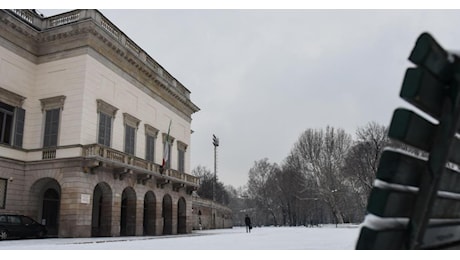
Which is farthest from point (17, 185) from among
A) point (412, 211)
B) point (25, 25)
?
point (412, 211)

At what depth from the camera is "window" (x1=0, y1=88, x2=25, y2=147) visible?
24.4 metres

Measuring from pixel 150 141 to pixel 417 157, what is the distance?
3262cm

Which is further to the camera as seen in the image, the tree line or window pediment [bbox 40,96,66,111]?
the tree line

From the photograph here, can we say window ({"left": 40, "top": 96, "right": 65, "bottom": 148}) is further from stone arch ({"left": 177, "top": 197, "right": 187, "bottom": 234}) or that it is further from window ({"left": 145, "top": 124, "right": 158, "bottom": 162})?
stone arch ({"left": 177, "top": 197, "right": 187, "bottom": 234})

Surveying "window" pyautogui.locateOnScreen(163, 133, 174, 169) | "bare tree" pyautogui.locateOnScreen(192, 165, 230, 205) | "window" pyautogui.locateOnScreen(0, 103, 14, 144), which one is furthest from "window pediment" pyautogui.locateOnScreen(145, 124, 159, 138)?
"bare tree" pyautogui.locateOnScreen(192, 165, 230, 205)

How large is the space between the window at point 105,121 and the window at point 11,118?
4484 millimetres


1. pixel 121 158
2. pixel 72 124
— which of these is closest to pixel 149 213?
pixel 121 158

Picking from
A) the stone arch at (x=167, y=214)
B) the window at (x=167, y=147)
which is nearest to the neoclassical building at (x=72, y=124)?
the window at (x=167, y=147)

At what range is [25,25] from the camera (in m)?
25.9

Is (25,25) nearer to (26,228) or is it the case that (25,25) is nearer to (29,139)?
(29,139)

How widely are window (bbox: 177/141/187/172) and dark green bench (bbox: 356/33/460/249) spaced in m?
37.4

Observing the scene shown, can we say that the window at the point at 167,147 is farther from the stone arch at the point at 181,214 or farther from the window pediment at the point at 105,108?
the window pediment at the point at 105,108

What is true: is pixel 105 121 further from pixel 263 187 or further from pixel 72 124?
pixel 263 187

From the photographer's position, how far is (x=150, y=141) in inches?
1336
